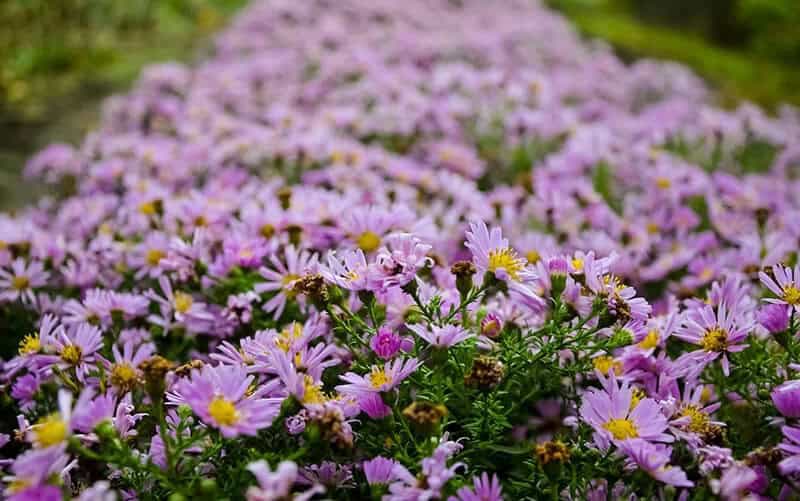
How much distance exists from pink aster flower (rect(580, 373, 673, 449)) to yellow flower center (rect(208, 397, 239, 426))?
1.75 ft

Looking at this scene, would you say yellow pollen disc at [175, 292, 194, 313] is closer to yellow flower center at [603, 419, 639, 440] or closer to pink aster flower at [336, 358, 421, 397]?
pink aster flower at [336, 358, 421, 397]

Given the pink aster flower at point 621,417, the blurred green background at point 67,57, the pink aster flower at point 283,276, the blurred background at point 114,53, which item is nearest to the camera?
the pink aster flower at point 621,417

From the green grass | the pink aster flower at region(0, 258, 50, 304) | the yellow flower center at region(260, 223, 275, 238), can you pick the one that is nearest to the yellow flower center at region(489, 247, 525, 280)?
the yellow flower center at region(260, 223, 275, 238)

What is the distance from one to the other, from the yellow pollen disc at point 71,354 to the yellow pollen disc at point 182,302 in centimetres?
28

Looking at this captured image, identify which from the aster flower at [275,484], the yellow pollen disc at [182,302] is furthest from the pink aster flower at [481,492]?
the yellow pollen disc at [182,302]

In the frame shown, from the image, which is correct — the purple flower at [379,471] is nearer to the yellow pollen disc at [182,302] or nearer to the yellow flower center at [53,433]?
the yellow flower center at [53,433]

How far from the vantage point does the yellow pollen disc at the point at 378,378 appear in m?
1.22

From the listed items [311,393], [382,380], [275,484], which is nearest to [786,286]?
[382,380]

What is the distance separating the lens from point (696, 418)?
1.30 meters

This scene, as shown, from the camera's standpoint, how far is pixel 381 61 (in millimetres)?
4480

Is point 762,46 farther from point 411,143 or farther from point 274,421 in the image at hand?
point 274,421

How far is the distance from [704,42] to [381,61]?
6.20 m

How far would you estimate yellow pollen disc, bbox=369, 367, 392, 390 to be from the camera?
1.22 metres

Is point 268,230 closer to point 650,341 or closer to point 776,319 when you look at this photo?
point 650,341
